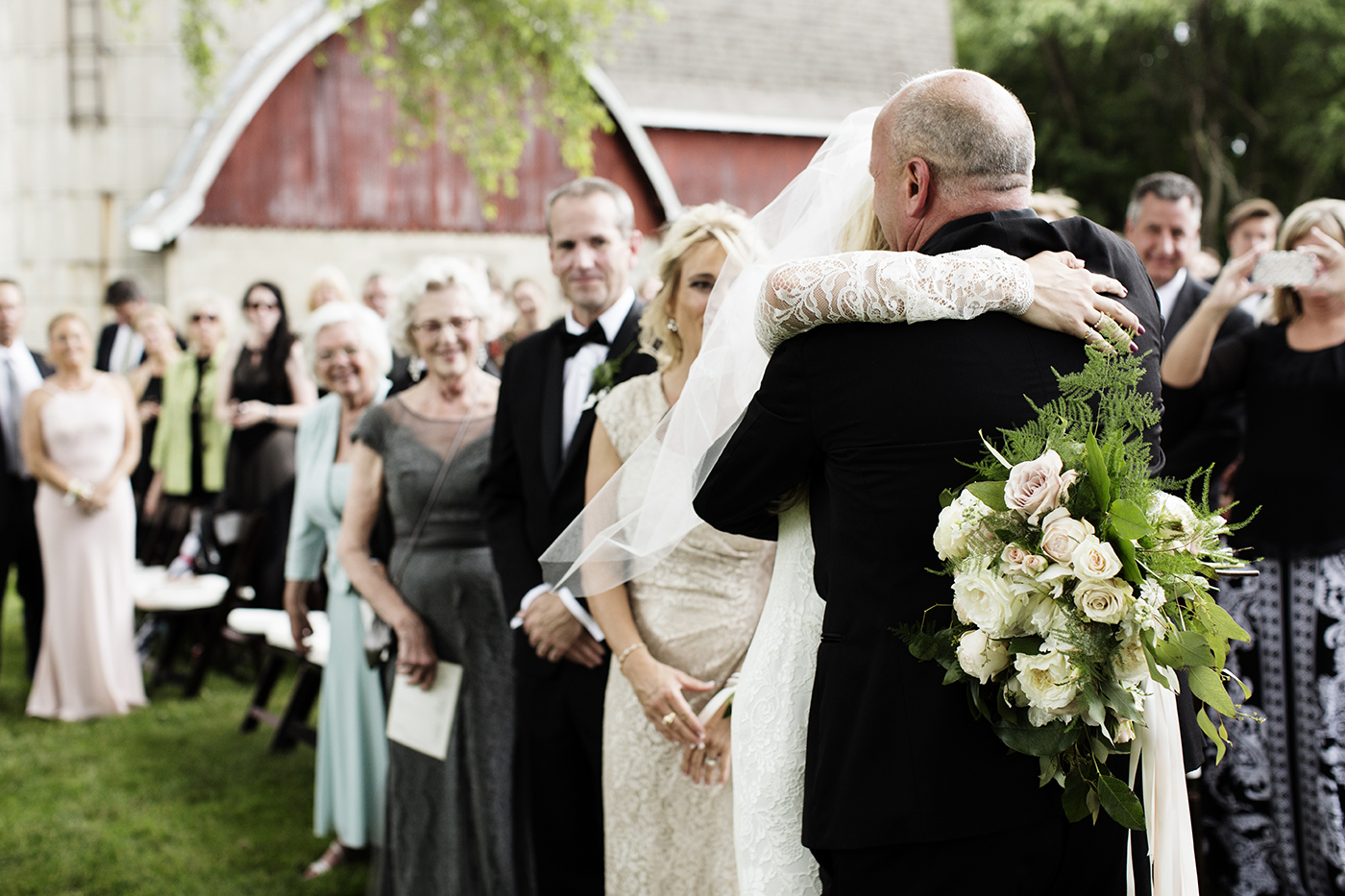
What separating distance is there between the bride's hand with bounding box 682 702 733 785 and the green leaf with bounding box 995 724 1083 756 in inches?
41.9

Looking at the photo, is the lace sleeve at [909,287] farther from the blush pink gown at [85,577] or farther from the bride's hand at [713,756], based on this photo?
the blush pink gown at [85,577]

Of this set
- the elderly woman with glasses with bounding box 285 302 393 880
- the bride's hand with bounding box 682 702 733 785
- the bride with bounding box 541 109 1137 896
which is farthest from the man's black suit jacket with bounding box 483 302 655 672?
the elderly woman with glasses with bounding box 285 302 393 880

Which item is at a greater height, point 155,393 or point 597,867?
point 155,393

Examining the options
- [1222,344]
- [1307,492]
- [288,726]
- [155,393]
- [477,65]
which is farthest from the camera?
[477,65]

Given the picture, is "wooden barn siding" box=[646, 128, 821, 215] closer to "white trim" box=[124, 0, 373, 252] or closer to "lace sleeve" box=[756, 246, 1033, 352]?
"white trim" box=[124, 0, 373, 252]

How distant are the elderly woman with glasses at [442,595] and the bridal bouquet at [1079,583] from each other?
222 cm

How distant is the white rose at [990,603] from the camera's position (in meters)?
1.57

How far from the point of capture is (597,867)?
11.0ft

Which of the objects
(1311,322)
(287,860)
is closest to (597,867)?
(287,860)

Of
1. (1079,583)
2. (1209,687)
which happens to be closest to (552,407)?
(1079,583)

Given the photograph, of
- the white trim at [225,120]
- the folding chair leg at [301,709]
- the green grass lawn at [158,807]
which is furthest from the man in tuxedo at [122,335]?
the folding chair leg at [301,709]

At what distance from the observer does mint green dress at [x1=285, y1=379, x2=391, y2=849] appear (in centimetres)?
419

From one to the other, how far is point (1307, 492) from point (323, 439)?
12.1 ft

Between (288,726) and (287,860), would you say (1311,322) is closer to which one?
(287,860)
